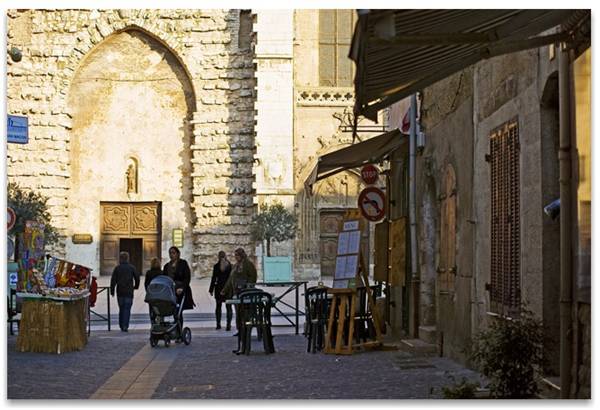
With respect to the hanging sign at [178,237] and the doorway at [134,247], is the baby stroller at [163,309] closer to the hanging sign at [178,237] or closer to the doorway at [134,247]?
the hanging sign at [178,237]

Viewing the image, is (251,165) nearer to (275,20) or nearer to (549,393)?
(275,20)

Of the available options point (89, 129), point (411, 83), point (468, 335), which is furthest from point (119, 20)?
point (411, 83)

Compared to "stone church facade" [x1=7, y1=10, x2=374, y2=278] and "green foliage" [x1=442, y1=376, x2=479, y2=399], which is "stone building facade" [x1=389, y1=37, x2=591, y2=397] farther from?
"stone church facade" [x1=7, y1=10, x2=374, y2=278]

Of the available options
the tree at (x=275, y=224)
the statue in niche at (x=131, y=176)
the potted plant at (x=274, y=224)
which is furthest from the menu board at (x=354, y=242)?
the statue in niche at (x=131, y=176)

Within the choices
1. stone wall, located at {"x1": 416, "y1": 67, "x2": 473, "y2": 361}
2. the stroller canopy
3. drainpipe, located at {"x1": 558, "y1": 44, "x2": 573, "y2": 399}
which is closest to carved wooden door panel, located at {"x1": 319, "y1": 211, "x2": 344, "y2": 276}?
the stroller canopy

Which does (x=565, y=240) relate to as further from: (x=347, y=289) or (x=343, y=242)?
(x=343, y=242)

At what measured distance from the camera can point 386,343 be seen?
1542 centimetres

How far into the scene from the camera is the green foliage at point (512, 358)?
26.3ft

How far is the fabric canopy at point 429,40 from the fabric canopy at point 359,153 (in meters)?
7.04

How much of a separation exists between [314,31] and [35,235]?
24.1 meters

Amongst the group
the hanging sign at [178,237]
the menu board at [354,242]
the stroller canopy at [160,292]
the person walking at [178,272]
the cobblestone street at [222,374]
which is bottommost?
the cobblestone street at [222,374]

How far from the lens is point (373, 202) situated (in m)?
15.7

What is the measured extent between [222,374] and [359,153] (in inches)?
204

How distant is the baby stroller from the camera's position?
15.4 metres
